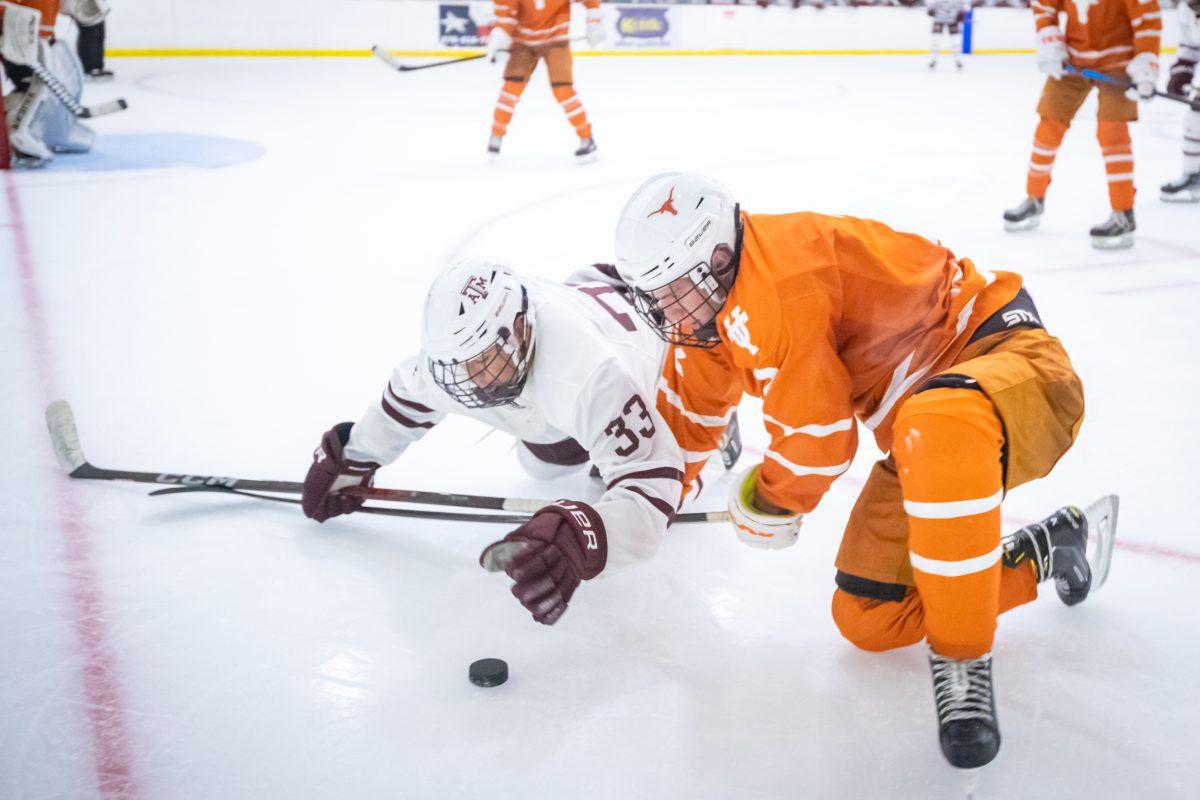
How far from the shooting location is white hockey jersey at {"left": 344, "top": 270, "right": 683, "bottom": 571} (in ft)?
6.06

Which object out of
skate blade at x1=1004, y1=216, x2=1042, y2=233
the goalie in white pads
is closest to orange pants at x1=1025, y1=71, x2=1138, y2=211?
skate blade at x1=1004, y1=216, x2=1042, y2=233

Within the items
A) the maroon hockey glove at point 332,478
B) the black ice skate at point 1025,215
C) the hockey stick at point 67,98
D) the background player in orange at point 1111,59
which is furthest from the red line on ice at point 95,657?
the background player in orange at point 1111,59

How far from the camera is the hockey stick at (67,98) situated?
229 inches

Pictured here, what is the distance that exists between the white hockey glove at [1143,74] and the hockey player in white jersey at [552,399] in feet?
10.2

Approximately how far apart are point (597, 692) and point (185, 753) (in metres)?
0.61

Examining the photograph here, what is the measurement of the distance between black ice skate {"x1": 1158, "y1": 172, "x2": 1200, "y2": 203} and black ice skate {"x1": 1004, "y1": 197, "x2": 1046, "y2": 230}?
108 cm

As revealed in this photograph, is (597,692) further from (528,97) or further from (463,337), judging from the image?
(528,97)

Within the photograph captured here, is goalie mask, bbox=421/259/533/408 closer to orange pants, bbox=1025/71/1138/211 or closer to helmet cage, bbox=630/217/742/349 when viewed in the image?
helmet cage, bbox=630/217/742/349

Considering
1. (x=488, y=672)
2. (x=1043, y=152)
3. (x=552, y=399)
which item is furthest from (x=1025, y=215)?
(x=488, y=672)

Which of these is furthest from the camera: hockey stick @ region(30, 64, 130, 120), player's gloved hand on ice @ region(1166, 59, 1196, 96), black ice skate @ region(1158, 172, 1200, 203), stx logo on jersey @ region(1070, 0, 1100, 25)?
player's gloved hand on ice @ region(1166, 59, 1196, 96)

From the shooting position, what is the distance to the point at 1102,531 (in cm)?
190

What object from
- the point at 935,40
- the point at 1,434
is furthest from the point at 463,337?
the point at 935,40

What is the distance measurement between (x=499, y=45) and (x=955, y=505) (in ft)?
18.5

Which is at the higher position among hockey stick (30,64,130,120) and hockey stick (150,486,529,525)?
hockey stick (30,64,130,120)
